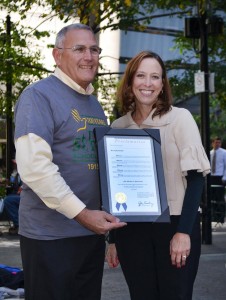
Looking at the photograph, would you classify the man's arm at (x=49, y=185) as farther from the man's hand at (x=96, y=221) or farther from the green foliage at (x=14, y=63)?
the green foliage at (x=14, y=63)

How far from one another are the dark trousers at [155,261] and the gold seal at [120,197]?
0.32 meters

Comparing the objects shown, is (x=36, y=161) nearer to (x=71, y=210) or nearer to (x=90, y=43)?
(x=71, y=210)

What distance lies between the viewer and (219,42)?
1451cm

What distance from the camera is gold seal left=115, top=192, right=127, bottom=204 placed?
3156mm

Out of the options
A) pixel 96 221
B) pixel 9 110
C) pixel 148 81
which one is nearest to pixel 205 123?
pixel 9 110

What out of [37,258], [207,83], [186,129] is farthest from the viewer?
[207,83]

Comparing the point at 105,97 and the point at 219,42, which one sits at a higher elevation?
the point at 219,42

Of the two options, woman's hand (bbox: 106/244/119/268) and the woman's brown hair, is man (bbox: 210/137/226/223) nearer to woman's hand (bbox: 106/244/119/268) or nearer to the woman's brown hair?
woman's hand (bbox: 106/244/119/268)

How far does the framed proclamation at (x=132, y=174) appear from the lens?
3.16 metres

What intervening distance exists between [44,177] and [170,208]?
0.78 metres

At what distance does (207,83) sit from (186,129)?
25.8 feet

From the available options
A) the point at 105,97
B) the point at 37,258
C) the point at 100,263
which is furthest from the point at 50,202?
the point at 105,97

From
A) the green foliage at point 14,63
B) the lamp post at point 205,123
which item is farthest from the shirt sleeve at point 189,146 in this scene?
the green foliage at point 14,63

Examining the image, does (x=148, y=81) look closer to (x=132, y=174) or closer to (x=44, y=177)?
(x=132, y=174)
